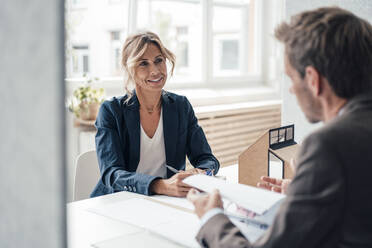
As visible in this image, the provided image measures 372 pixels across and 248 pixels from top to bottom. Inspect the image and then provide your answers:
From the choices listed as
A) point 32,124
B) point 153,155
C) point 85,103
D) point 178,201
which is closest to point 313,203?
point 32,124

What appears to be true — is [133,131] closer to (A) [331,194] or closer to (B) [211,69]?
(A) [331,194]

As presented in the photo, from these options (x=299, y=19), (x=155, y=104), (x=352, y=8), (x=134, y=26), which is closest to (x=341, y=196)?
(x=299, y=19)

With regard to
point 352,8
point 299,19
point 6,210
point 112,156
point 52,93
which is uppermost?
point 352,8

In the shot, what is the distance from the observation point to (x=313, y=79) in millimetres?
912

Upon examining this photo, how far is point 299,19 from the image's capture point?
3.08 feet

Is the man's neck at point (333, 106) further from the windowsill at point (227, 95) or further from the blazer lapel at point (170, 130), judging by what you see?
the windowsill at point (227, 95)

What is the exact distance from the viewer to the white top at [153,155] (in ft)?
6.65

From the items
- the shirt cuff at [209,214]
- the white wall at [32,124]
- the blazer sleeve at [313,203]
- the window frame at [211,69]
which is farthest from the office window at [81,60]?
the white wall at [32,124]

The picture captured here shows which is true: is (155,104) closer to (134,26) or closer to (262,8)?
(134,26)

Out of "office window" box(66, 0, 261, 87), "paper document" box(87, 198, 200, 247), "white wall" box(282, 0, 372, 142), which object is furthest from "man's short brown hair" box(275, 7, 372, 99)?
"office window" box(66, 0, 261, 87)

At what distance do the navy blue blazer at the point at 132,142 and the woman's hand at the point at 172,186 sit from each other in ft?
0.10

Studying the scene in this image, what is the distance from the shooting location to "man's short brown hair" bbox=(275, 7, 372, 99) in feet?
2.86

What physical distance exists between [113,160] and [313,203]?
1.22 m

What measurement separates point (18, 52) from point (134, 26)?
3.62 m
